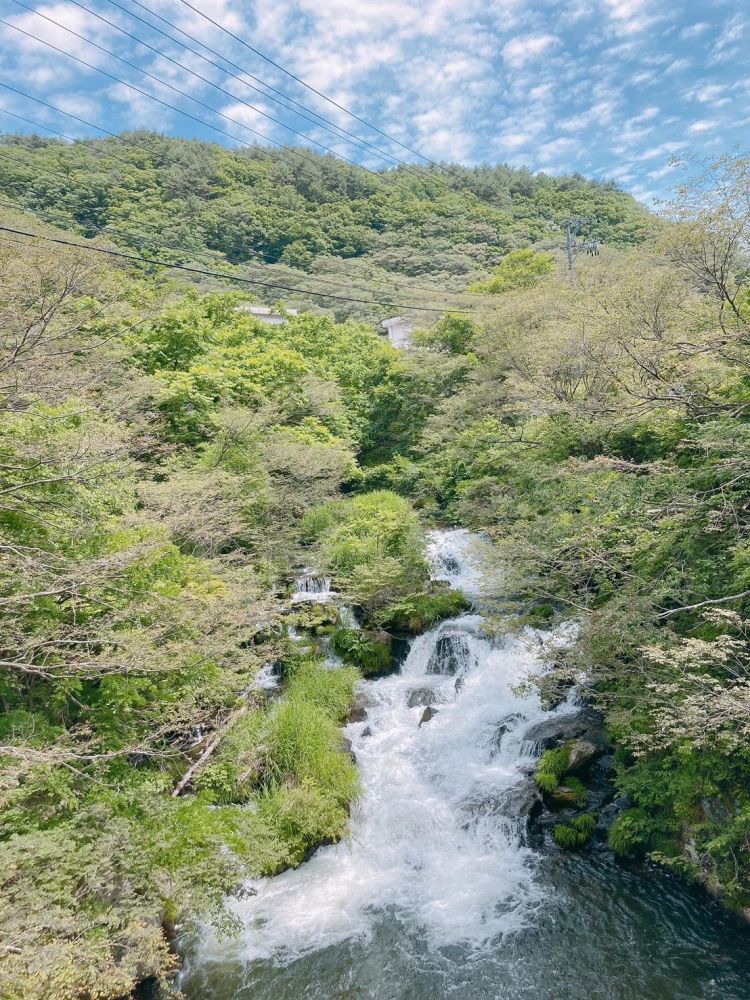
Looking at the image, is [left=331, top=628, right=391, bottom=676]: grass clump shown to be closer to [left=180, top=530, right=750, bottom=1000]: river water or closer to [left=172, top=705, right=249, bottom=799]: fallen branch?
[left=180, top=530, right=750, bottom=1000]: river water

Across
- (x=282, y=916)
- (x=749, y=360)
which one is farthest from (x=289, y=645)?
(x=749, y=360)

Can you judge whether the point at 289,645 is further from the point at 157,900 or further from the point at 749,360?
the point at 749,360

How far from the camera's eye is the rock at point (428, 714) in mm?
11141

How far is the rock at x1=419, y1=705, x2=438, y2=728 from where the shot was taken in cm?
1114

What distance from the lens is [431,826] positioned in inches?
356

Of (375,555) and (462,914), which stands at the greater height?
(375,555)

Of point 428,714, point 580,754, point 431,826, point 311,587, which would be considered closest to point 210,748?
point 431,826

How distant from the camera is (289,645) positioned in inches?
496

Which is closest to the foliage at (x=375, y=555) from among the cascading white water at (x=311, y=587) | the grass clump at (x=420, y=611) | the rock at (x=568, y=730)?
the grass clump at (x=420, y=611)

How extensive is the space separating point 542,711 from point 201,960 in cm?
685

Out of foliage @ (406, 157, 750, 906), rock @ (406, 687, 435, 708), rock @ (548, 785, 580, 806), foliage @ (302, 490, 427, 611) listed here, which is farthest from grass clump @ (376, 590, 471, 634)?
rock @ (548, 785, 580, 806)

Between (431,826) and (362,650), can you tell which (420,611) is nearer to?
(362,650)

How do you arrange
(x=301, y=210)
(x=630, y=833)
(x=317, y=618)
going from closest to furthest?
(x=630, y=833) < (x=317, y=618) < (x=301, y=210)

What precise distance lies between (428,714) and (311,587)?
539 cm
